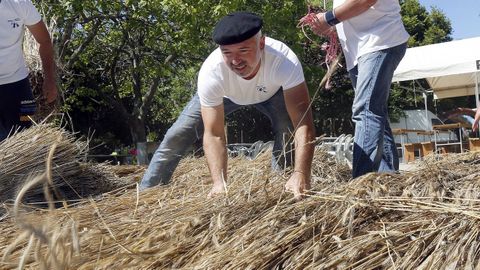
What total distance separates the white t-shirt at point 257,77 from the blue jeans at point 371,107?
326mm

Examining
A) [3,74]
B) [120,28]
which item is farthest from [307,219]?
[120,28]

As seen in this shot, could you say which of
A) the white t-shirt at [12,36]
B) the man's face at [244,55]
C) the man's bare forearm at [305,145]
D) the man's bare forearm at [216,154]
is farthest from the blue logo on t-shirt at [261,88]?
the white t-shirt at [12,36]

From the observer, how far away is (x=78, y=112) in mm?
19266

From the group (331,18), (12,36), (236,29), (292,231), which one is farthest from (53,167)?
(292,231)

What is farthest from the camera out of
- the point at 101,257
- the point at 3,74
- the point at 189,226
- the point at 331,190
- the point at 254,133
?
the point at 254,133

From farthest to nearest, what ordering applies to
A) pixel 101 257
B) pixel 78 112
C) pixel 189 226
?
pixel 78 112, pixel 189 226, pixel 101 257

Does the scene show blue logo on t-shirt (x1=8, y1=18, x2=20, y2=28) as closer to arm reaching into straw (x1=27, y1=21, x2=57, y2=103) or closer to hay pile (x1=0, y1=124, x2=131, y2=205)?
arm reaching into straw (x1=27, y1=21, x2=57, y2=103)

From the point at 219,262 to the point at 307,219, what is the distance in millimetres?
320

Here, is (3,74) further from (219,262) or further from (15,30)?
(219,262)

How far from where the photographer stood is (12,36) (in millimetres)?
3775

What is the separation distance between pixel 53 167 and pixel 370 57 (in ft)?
5.68

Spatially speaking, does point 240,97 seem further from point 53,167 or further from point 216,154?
point 53,167

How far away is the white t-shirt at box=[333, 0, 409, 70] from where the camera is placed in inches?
120

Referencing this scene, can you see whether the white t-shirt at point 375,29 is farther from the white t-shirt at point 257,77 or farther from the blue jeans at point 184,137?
the blue jeans at point 184,137
